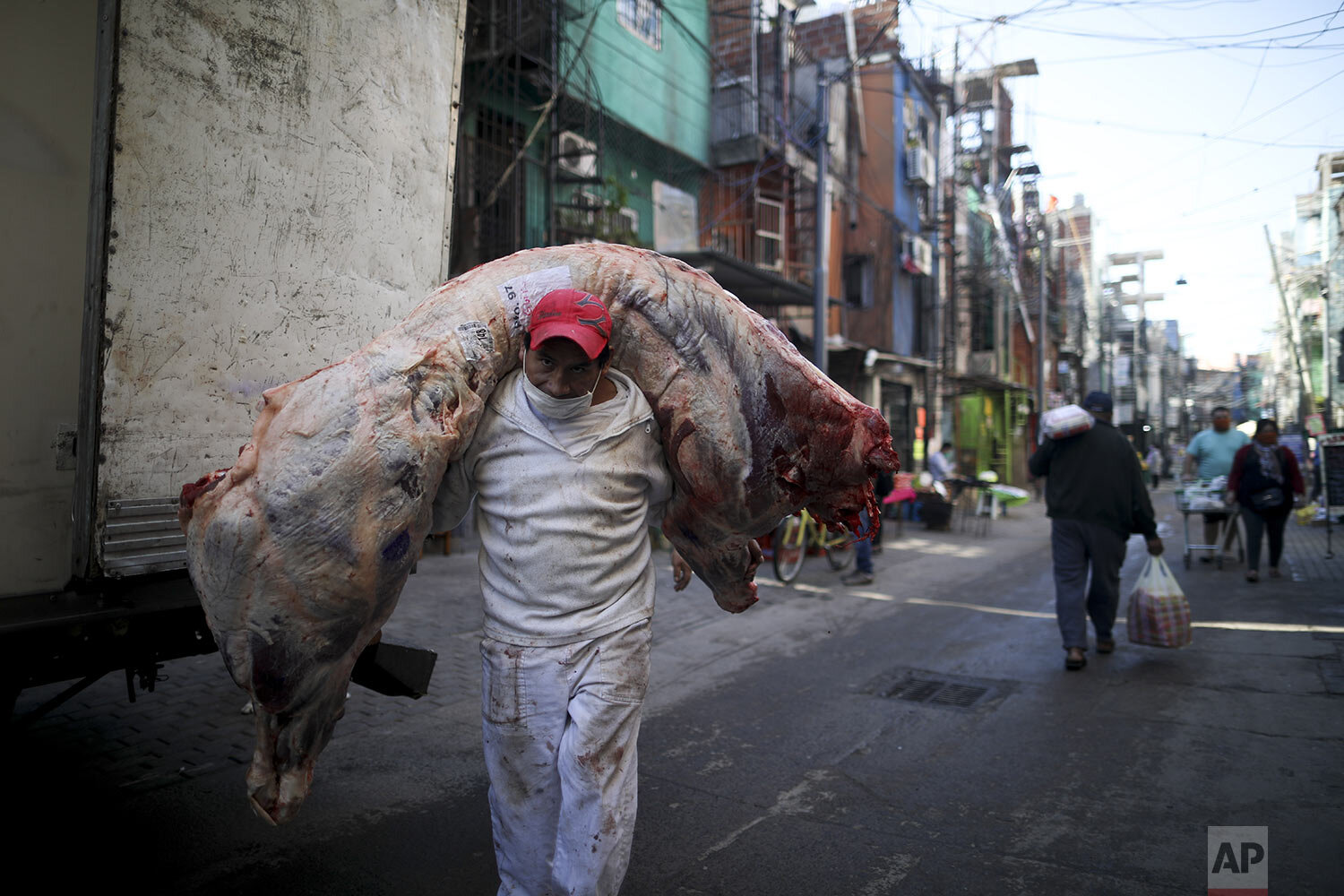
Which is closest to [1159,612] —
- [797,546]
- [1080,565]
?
[1080,565]

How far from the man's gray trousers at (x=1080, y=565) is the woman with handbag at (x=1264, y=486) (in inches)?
169

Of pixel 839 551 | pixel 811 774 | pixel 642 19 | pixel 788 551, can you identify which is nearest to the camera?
pixel 811 774

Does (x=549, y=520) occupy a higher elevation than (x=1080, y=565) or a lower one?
higher

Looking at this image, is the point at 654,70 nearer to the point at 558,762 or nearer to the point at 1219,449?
the point at 1219,449

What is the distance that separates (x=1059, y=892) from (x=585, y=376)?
241cm

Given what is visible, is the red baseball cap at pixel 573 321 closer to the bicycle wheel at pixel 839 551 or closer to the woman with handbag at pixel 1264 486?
the bicycle wheel at pixel 839 551

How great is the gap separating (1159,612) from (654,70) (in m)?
12.3

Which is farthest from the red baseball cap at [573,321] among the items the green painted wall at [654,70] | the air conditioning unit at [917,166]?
the air conditioning unit at [917,166]

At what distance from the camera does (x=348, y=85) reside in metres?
3.00

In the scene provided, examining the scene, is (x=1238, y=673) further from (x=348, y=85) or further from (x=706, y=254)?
(x=706, y=254)

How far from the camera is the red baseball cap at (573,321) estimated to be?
209cm

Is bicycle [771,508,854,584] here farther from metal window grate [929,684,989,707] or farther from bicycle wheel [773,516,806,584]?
metal window grate [929,684,989,707]

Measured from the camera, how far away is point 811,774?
4051 millimetres

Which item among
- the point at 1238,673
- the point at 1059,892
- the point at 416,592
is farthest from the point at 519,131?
the point at 1059,892
